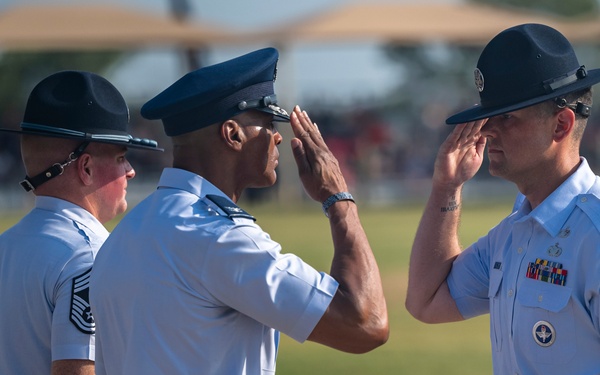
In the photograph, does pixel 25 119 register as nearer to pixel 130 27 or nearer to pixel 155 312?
pixel 155 312

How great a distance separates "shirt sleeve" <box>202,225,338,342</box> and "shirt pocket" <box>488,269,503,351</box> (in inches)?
31.2

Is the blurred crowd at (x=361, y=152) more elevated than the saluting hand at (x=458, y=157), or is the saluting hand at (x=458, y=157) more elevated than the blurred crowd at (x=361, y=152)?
the blurred crowd at (x=361, y=152)

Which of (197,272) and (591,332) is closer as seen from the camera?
(197,272)

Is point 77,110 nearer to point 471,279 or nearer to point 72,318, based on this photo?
point 72,318

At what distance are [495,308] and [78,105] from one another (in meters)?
1.69

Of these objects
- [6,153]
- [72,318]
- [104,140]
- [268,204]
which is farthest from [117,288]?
[6,153]

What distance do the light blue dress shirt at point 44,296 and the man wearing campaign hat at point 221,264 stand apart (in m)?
0.23

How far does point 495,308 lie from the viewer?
11.9ft

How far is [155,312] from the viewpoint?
3.07 metres

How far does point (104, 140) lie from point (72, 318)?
71 centimetres

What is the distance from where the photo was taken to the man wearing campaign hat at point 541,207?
3.28 m

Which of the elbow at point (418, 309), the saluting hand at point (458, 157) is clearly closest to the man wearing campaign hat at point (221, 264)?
the saluting hand at point (458, 157)

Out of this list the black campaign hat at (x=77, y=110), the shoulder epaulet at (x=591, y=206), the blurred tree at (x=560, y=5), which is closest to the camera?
the shoulder epaulet at (x=591, y=206)

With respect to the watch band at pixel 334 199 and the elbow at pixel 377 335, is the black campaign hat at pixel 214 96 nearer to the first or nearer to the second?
the watch band at pixel 334 199
